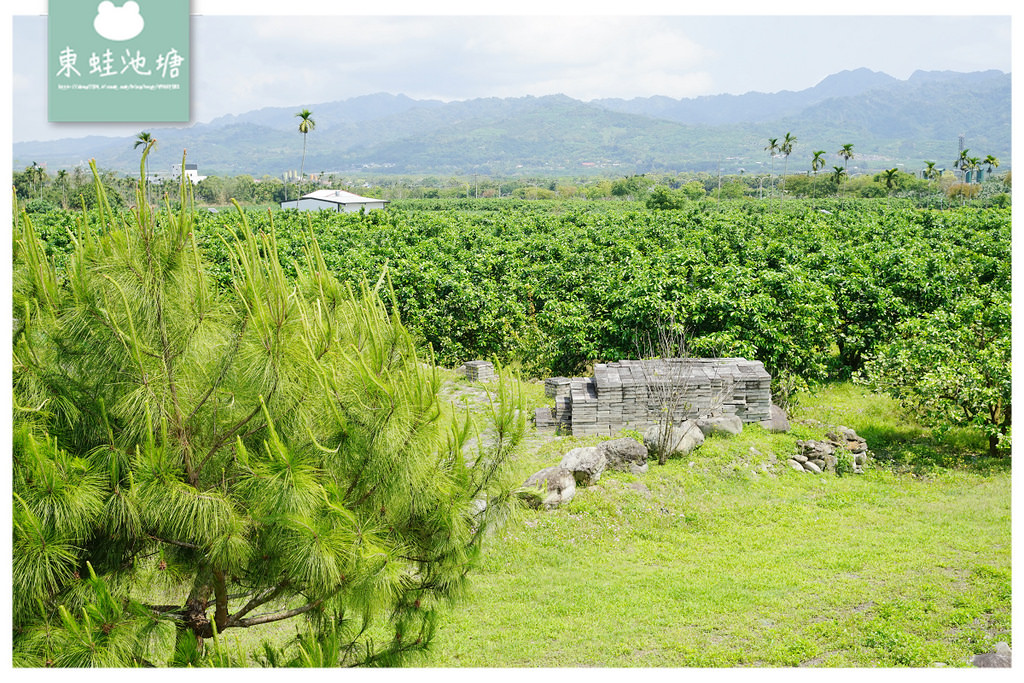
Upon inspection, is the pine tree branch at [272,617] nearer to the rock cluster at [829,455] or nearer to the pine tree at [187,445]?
the pine tree at [187,445]

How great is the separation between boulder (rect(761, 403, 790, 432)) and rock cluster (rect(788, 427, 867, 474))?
1.82 feet

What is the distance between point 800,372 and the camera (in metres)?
13.7

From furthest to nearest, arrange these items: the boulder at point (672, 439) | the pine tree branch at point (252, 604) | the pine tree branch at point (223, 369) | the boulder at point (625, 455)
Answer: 1. the boulder at point (672, 439)
2. the boulder at point (625, 455)
3. the pine tree branch at point (252, 604)
4. the pine tree branch at point (223, 369)

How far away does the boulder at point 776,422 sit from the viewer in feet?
39.7

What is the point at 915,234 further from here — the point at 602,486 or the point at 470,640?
the point at 470,640

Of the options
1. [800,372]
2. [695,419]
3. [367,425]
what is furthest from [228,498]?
[800,372]

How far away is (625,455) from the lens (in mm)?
10648

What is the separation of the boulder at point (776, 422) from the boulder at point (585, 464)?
3.16 meters

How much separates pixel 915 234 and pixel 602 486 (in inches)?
752

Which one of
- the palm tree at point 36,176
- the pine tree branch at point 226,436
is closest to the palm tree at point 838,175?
the palm tree at point 36,176

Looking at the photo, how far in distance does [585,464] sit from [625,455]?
2.67 ft

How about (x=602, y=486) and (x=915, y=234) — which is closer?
(x=602, y=486)

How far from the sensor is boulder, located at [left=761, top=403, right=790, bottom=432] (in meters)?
12.1

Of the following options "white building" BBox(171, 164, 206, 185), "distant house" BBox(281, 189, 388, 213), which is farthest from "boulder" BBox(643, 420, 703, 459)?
"distant house" BBox(281, 189, 388, 213)
